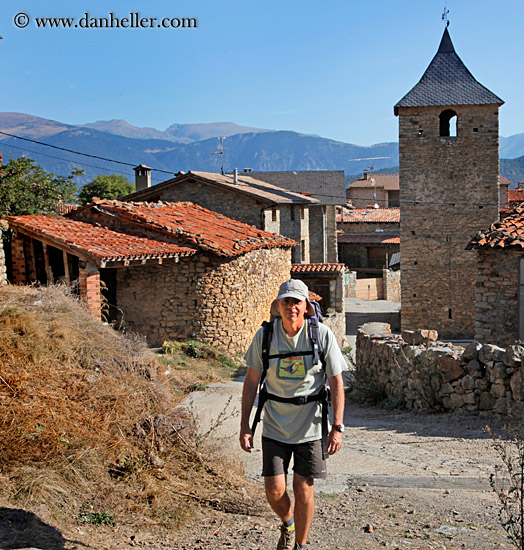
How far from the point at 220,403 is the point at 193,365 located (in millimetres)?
3058

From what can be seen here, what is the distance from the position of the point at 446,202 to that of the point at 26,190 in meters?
14.5

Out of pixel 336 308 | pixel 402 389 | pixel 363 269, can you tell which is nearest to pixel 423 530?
pixel 402 389

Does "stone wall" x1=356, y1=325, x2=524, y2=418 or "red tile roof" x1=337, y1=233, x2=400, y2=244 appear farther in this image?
"red tile roof" x1=337, y1=233, x2=400, y2=244

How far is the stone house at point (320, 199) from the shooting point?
1484 inches

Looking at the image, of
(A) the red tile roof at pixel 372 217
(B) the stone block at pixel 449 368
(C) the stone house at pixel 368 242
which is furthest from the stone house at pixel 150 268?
(A) the red tile roof at pixel 372 217

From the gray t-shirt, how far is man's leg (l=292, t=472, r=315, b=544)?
0.93ft

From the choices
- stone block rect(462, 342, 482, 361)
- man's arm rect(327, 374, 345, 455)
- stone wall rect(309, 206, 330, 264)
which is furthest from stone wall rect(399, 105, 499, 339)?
man's arm rect(327, 374, 345, 455)

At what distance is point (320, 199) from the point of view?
3869 centimetres

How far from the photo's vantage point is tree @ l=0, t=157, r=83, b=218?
1583 centimetres

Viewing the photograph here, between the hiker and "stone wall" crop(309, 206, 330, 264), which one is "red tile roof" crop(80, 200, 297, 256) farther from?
"stone wall" crop(309, 206, 330, 264)

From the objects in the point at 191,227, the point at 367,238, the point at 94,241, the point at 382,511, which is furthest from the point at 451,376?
the point at 367,238

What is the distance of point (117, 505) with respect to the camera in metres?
4.71

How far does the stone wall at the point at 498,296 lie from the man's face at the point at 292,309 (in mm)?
8998

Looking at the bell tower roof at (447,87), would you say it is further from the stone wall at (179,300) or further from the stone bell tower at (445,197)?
the stone wall at (179,300)
